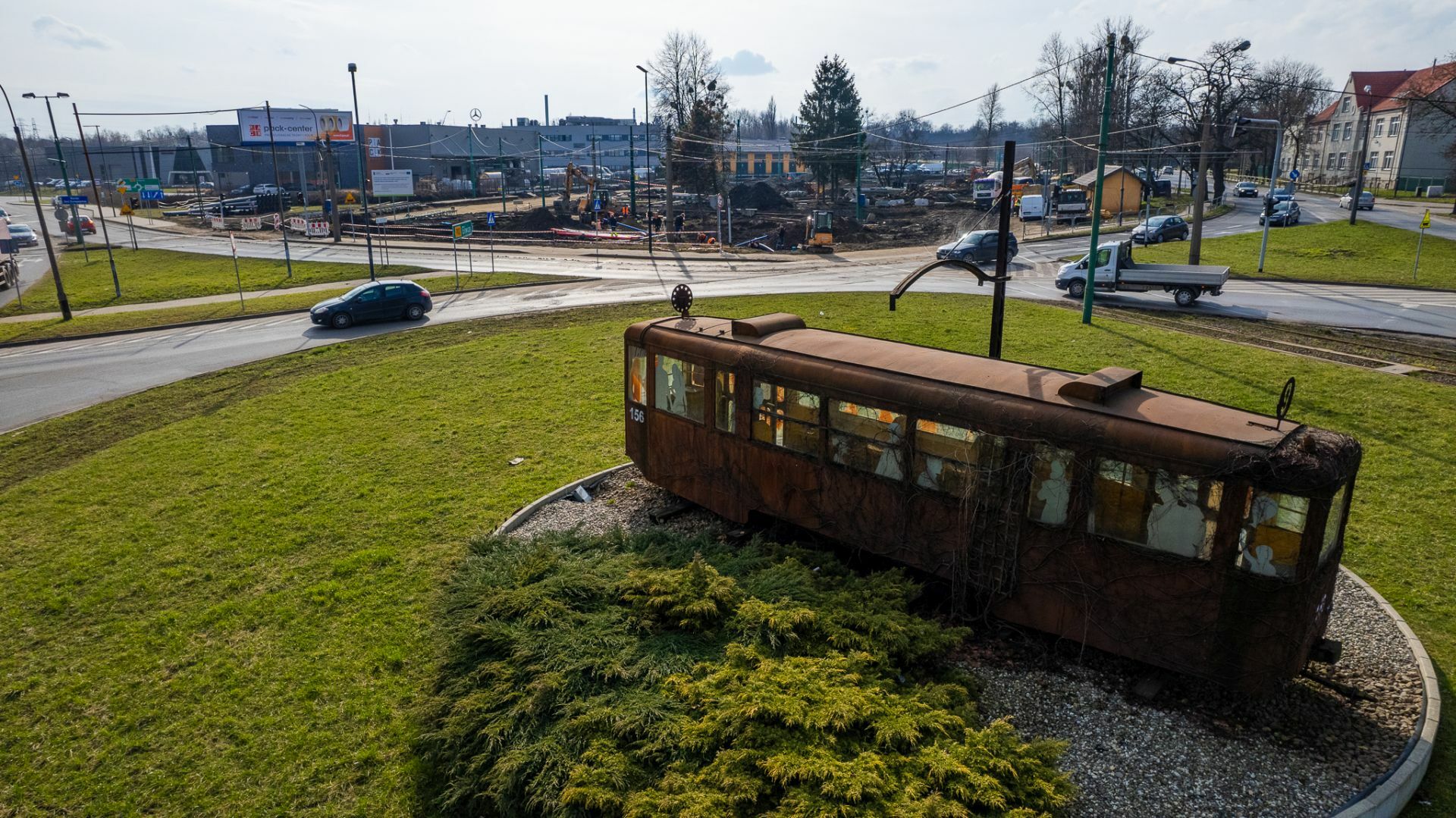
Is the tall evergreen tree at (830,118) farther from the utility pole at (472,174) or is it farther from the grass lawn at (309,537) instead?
the grass lawn at (309,537)

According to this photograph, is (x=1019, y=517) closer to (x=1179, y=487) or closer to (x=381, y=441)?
(x=1179, y=487)

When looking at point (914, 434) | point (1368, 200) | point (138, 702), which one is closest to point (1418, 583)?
point (914, 434)

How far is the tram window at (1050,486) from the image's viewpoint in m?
8.62

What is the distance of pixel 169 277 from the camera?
137ft

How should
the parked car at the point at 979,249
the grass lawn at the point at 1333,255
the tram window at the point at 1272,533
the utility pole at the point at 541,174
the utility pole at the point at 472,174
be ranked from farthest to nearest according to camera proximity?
the utility pole at the point at 472,174, the utility pole at the point at 541,174, the parked car at the point at 979,249, the grass lawn at the point at 1333,255, the tram window at the point at 1272,533

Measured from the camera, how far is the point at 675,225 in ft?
209

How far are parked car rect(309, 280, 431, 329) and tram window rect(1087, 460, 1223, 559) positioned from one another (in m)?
26.8

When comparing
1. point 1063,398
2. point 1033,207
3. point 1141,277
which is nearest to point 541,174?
point 1033,207

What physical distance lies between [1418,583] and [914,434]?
6.97 m

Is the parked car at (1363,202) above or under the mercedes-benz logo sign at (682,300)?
under

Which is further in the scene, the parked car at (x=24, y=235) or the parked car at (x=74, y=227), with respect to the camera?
the parked car at (x=24, y=235)

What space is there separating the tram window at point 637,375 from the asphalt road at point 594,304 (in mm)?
15494

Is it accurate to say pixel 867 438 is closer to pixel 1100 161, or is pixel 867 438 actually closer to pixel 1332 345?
pixel 1100 161

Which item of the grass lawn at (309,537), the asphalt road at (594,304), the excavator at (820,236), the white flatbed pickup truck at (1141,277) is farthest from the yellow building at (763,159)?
the grass lawn at (309,537)
